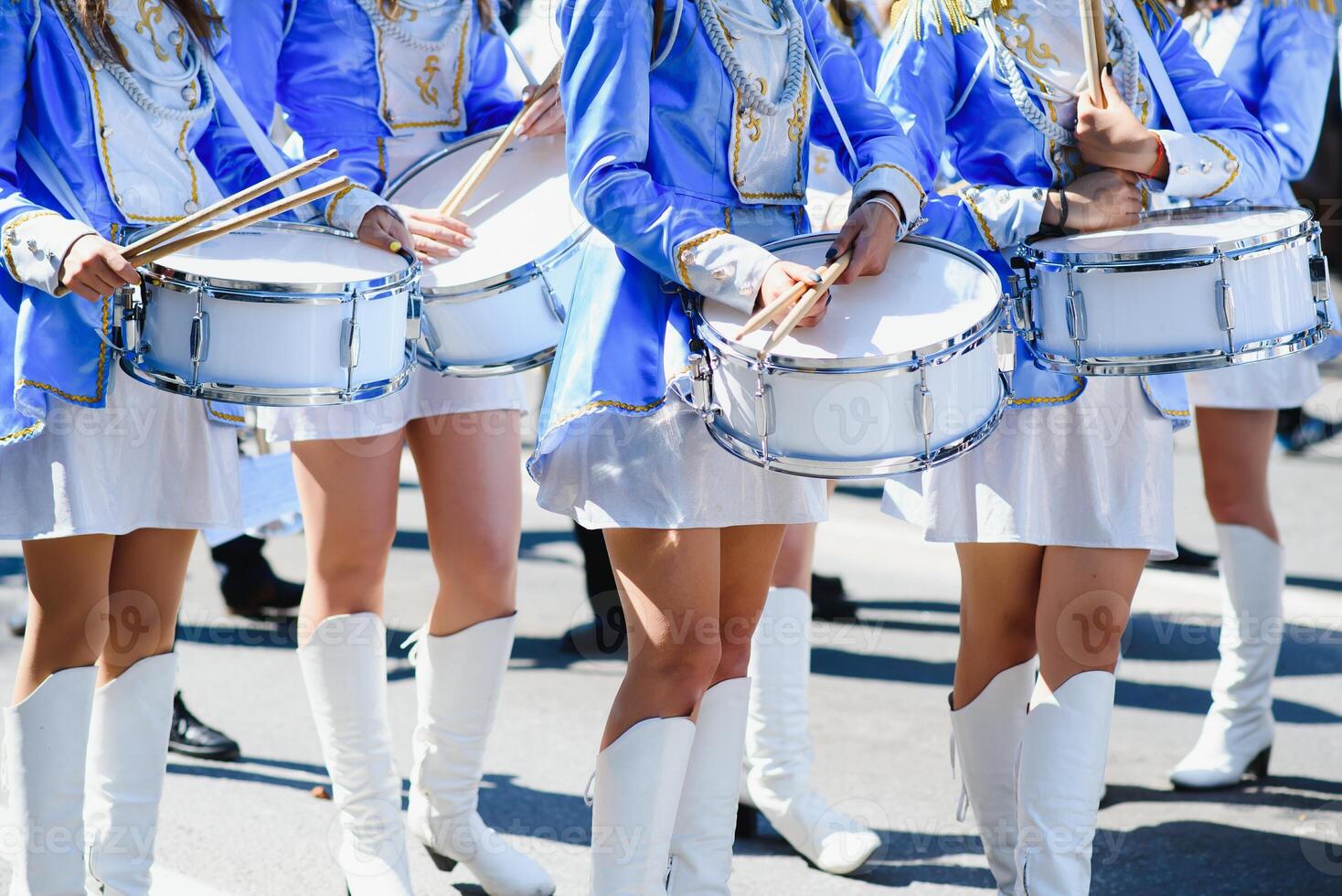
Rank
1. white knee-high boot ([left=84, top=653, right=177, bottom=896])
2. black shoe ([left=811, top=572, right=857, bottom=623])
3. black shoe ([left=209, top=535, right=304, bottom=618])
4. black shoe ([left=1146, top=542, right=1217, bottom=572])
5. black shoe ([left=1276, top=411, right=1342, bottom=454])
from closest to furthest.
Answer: white knee-high boot ([left=84, top=653, right=177, bottom=896]), black shoe ([left=209, top=535, right=304, bottom=618]), black shoe ([left=811, top=572, right=857, bottom=623]), black shoe ([left=1146, top=542, right=1217, bottom=572]), black shoe ([left=1276, top=411, right=1342, bottom=454])

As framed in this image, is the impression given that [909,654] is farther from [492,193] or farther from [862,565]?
[492,193]

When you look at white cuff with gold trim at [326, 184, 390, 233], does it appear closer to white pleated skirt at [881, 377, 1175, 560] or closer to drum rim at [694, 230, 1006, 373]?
drum rim at [694, 230, 1006, 373]

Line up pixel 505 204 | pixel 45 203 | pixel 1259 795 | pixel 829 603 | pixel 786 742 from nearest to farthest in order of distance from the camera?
pixel 45 203 → pixel 505 204 → pixel 786 742 → pixel 1259 795 → pixel 829 603

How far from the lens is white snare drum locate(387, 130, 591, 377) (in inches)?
118

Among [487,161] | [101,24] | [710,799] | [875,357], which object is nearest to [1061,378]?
[875,357]

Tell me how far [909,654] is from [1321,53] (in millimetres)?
2267

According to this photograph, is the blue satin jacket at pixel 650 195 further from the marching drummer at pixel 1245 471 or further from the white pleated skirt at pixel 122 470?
the marching drummer at pixel 1245 471

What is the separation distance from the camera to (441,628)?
3.31 m

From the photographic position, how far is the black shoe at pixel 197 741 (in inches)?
163

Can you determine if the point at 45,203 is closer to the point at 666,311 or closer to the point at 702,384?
the point at 666,311

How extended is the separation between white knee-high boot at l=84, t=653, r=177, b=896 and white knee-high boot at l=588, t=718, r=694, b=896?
33.5 inches

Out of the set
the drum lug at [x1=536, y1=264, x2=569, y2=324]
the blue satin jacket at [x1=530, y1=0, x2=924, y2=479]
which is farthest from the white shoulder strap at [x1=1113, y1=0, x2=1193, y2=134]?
the drum lug at [x1=536, y1=264, x2=569, y2=324]

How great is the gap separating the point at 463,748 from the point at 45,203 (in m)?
1.33

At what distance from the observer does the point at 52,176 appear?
267 centimetres
